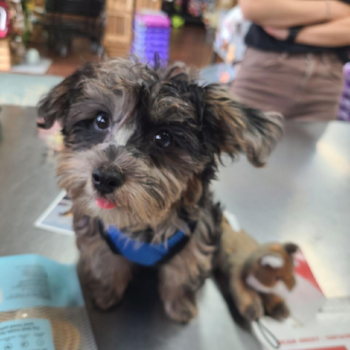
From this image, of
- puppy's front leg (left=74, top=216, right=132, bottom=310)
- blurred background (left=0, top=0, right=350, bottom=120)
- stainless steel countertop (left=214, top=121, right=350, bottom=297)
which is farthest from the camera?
blurred background (left=0, top=0, right=350, bottom=120)

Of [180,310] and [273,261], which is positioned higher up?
[273,261]

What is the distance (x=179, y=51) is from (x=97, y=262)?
5.01m

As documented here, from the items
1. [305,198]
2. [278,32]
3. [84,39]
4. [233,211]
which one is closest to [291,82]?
[278,32]

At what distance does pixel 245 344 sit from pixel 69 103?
692mm

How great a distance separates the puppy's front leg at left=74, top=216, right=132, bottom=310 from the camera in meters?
0.86

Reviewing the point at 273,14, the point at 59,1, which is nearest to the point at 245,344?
the point at 273,14

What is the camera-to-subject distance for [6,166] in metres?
1.18

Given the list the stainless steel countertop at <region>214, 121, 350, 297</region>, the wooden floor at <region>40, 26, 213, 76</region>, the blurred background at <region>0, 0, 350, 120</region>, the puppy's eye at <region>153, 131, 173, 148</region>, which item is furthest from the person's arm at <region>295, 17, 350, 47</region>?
the wooden floor at <region>40, 26, 213, 76</region>

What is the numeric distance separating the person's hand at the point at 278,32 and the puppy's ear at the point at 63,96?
918 millimetres

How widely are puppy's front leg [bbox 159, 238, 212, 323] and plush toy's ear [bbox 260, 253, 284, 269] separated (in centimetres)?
14

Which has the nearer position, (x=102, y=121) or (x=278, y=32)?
(x=102, y=121)

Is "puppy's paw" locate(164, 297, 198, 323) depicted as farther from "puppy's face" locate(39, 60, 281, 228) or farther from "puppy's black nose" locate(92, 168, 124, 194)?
"puppy's black nose" locate(92, 168, 124, 194)

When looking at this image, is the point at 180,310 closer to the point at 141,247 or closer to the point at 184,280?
the point at 184,280

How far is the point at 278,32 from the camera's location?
142 centimetres
